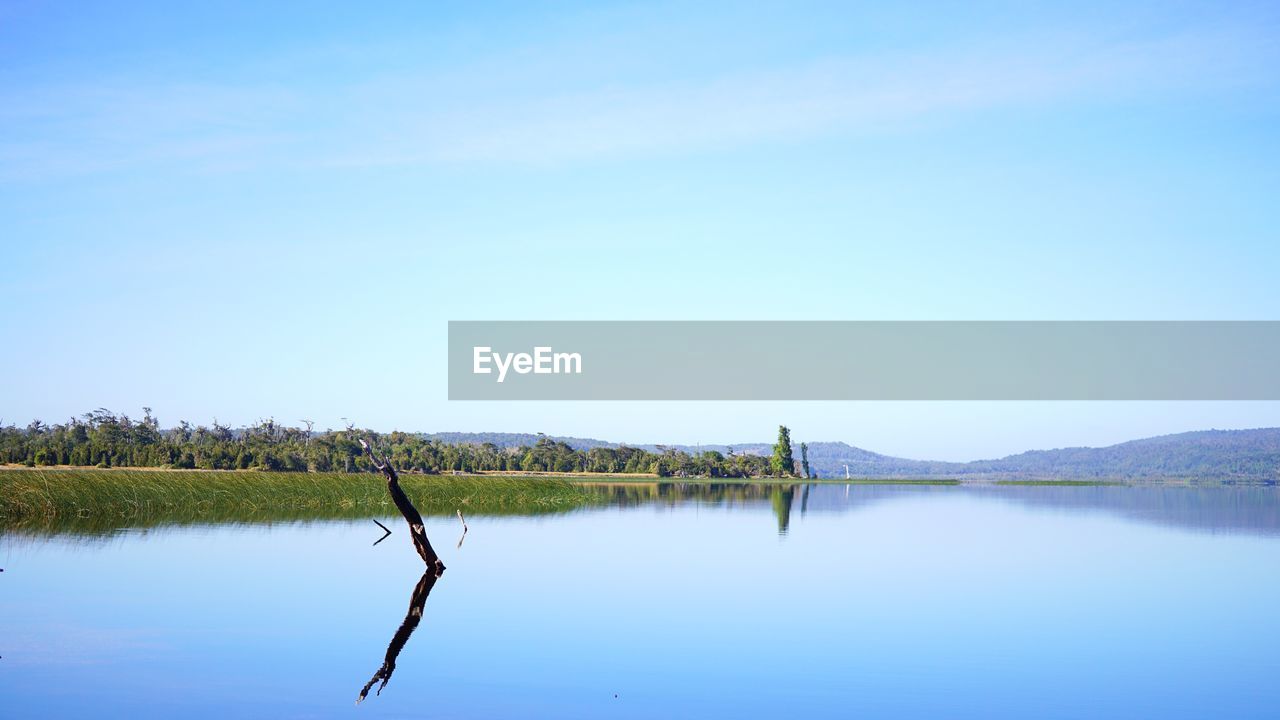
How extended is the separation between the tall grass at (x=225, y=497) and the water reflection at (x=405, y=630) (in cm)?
1377

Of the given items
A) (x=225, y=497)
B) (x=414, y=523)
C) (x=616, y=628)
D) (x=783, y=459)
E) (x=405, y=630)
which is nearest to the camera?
(x=405, y=630)

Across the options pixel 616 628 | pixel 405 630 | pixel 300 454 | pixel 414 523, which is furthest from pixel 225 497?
pixel 300 454

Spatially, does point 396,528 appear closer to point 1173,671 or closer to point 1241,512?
point 1173,671

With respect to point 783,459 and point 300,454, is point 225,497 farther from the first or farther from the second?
point 783,459

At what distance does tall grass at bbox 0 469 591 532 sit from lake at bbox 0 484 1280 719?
12.3ft

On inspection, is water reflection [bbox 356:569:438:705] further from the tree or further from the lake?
the tree

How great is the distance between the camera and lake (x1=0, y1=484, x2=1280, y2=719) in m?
14.7

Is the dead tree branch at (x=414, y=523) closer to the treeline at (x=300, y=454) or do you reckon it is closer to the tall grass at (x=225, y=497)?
the tall grass at (x=225, y=497)

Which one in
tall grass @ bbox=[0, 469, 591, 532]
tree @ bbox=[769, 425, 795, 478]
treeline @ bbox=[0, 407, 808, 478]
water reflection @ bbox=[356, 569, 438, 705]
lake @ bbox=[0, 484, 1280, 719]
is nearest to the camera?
lake @ bbox=[0, 484, 1280, 719]

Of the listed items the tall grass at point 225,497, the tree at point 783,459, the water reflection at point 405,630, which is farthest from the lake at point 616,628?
the tree at point 783,459

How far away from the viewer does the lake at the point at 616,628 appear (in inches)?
578

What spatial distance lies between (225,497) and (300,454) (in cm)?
5318

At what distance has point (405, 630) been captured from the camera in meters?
19.0

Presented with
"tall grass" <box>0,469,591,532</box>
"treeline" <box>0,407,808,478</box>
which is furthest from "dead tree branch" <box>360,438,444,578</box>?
"treeline" <box>0,407,808,478</box>
